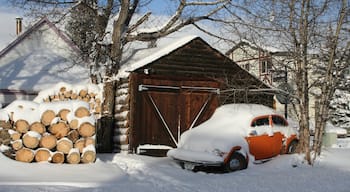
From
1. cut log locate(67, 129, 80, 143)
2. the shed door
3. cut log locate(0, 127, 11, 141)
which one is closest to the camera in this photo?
cut log locate(0, 127, 11, 141)

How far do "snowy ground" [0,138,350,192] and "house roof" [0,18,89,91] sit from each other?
34.4ft

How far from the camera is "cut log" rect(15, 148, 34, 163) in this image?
39.9 feet

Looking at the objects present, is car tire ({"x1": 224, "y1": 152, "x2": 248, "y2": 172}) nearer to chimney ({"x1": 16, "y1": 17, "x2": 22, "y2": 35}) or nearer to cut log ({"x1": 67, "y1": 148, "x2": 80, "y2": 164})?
cut log ({"x1": 67, "y1": 148, "x2": 80, "y2": 164})

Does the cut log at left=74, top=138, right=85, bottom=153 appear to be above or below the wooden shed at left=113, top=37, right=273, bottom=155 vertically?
below

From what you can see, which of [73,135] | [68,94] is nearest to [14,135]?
[73,135]

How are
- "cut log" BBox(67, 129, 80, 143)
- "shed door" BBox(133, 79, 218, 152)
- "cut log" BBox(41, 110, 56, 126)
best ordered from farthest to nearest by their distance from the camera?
"shed door" BBox(133, 79, 218, 152) < "cut log" BBox(67, 129, 80, 143) < "cut log" BBox(41, 110, 56, 126)

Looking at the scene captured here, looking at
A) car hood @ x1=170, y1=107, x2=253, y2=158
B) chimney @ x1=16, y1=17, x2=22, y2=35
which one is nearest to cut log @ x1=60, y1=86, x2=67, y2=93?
car hood @ x1=170, y1=107, x2=253, y2=158

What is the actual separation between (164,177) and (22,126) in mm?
3963

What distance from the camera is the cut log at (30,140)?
12258mm

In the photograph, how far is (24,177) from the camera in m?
10.4

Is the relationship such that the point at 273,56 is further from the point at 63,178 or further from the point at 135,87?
the point at 63,178

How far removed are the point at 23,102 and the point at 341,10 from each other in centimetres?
972

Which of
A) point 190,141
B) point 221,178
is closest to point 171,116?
point 190,141

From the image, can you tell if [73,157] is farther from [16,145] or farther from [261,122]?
[261,122]
